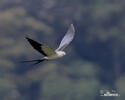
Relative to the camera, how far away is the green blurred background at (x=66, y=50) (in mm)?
58375

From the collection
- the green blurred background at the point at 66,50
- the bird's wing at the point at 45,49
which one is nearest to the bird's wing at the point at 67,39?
the bird's wing at the point at 45,49

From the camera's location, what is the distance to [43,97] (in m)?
56.1

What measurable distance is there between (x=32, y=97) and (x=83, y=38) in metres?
17.3

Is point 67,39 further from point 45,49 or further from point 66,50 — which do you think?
point 66,50

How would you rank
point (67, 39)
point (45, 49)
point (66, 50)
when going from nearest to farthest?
point (45, 49), point (67, 39), point (66, 50)

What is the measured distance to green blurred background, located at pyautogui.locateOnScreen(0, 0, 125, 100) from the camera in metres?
58.4

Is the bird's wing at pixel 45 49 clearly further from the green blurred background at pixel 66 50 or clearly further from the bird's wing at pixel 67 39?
the green blurred background at pixel 66 50

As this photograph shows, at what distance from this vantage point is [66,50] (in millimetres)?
69125

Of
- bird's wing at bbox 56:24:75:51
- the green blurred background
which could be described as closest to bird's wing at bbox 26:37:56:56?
bird's wing at bbox 56:24:75:51

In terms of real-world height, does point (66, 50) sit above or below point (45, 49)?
above

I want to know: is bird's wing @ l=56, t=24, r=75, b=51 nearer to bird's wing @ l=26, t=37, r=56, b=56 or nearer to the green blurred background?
bird's wing @ l=26, t=37, r=56, b=56

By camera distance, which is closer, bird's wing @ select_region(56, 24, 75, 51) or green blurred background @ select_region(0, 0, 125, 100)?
bird's wing @ select_region(56, 24, 75, 51)

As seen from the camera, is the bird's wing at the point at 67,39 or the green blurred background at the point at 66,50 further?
the green blurred background at the point at 66,50

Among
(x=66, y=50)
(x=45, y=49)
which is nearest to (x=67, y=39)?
(x=45, y=49)
